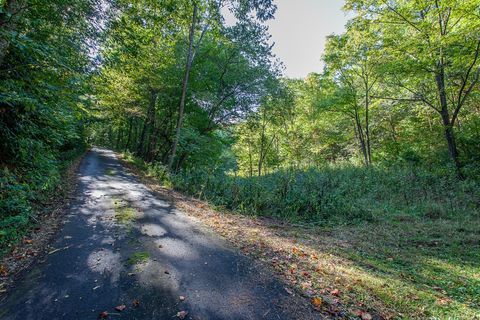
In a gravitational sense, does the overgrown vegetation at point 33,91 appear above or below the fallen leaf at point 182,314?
above

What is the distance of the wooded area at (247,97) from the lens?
5633mm

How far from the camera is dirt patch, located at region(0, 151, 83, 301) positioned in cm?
350

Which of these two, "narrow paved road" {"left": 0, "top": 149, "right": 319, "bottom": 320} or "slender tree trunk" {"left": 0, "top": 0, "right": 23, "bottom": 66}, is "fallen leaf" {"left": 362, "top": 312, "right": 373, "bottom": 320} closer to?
"narrow paved road" {"left": 0, "top": 149, "right": 319, "bottom": 320}

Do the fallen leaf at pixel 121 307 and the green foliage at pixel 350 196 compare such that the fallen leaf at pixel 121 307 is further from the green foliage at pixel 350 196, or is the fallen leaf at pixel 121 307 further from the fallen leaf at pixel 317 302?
the green foliage at pixel 350 196

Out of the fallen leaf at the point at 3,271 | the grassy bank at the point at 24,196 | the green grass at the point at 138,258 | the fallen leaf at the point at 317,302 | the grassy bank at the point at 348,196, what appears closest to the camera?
the fallen leaf at the point at 317,302

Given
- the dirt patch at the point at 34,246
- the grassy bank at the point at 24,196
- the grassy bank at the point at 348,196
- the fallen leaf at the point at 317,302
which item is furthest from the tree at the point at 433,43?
the grassy bank at the point at 24,196

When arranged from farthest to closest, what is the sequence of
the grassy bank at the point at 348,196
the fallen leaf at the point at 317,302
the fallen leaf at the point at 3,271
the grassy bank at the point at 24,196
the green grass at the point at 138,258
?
the grassy bank at the point at 348,196
the grassy bank at the point at 24,196
the green grass at the point at 138,258
the fallen leaf at the point at 3,271
the fallen leaf at the point at 317,302

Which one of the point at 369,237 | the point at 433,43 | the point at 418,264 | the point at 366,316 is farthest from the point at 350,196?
the point at 366,316

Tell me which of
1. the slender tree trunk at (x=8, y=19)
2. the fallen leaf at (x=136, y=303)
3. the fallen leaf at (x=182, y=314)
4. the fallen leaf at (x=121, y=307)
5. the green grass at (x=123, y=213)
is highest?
the slender tree trunk at (x=8, y=19)

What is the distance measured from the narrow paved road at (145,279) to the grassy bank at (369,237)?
52 centimetres

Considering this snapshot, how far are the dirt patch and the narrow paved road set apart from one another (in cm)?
17

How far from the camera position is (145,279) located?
3.38 m

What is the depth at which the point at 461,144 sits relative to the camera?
1055 cm

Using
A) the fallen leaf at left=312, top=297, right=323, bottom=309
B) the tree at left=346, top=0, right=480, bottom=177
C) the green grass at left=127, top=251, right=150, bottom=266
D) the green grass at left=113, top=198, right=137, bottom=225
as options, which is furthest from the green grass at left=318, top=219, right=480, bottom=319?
the tree at left=346, top=0, right=480, bottom=177
